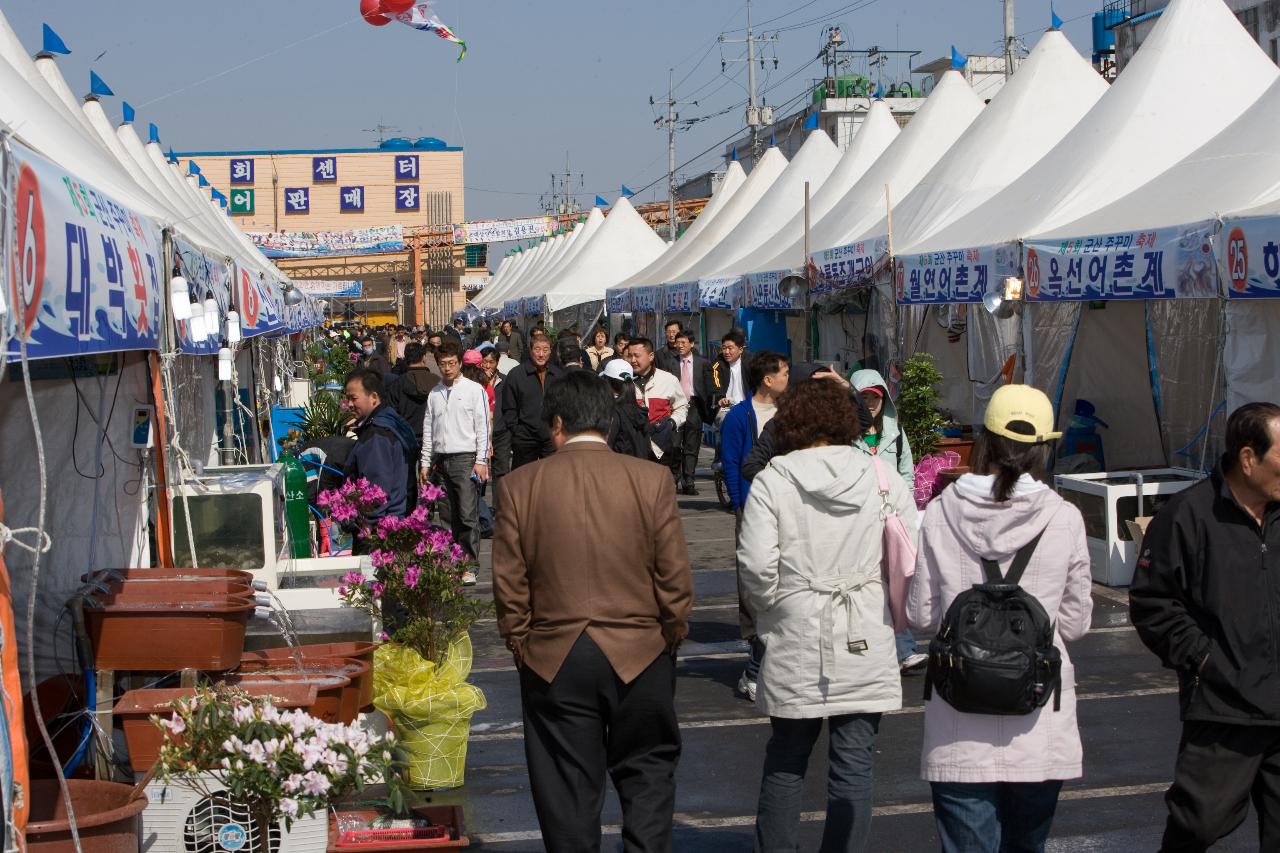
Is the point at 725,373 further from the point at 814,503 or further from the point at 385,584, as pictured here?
the point at 814,503

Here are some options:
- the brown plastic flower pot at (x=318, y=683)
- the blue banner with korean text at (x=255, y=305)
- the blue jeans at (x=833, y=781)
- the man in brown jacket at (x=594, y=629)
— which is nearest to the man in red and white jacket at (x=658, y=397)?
the blue banner with korean text at (x=255, y=305)

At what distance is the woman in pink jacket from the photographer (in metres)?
3.88

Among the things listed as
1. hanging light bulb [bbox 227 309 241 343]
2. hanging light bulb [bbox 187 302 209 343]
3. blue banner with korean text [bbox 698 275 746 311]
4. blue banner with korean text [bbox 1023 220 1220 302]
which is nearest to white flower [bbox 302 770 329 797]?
hanging light bulb [bbox 187 302 209 343]

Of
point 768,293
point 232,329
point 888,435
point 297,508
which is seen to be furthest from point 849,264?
point 232,329

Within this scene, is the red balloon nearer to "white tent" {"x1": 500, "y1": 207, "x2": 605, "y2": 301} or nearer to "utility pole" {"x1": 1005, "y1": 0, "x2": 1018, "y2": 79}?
"utility pole" {"x1": 1005, "y1": 0, "x2": 1018, "y2": 79}

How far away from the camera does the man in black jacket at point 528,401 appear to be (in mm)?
11477

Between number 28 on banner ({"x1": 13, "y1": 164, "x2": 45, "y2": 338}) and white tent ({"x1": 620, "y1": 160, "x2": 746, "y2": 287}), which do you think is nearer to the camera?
number 28 on banner ({"x1": 13, "y1": 164, "x2": 45, "y2": 338})

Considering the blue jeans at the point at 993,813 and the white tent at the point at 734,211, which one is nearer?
the blue jeans at the point at 993,813

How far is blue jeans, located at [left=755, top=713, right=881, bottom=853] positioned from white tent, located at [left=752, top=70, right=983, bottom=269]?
13154mm

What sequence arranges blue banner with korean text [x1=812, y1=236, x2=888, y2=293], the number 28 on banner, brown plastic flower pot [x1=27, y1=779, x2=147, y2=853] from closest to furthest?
1. the number 28 on banner
2. brown plastic flower pot [x1=27, y1=779, x2=147, y2=853]
3. blue banner with korean text [x1=812, y1=236, x2=888, y2=293]

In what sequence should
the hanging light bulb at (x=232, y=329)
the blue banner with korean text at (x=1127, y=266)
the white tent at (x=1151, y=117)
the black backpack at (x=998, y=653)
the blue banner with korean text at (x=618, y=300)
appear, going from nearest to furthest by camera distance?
the black backpack at (x=998, y=653), the hanging light bulb at (x=232, y=329), the blue banner with korean text at (x=1127, y=266), the white tent at (x=1151, y=117), the blue banner with korean text at (x=618, y=300)

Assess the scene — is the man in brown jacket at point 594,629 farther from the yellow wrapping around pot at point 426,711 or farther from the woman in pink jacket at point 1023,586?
the yellow wrapping around pot at point 426,711

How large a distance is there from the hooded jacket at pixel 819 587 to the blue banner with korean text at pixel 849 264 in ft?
34.6

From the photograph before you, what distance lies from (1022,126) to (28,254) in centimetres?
1364
